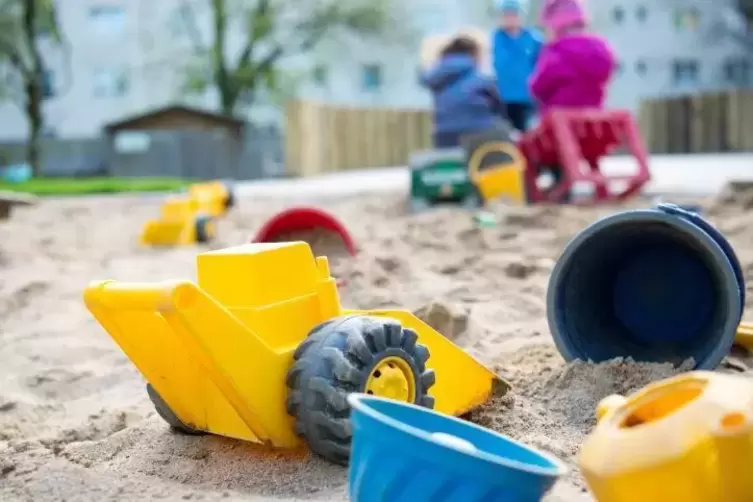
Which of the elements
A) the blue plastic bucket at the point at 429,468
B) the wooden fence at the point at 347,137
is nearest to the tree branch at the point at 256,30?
the wooden fence at the point at 347,137

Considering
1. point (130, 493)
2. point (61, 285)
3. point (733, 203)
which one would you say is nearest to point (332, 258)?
point (61, 285)

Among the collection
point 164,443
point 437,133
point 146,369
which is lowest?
point 164,443

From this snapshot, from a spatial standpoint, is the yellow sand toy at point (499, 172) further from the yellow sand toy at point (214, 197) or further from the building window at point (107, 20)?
the building window at point (107, 20)

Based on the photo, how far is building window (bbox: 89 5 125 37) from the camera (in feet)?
67.8

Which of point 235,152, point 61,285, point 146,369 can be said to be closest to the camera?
point 146,369

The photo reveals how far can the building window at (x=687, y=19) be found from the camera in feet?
67.1

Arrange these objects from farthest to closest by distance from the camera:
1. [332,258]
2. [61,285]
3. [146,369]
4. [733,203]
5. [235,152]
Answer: [235,152]
[733,203]
[61,285]
[332,258]
[146,369]

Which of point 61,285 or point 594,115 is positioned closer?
point 61,285

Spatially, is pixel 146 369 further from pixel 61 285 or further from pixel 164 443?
pixel 61 285

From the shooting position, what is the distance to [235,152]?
13.0 m

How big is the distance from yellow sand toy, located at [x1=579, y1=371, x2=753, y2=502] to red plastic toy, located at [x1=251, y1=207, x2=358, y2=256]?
2.02 m

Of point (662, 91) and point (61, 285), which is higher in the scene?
point (662, 91)

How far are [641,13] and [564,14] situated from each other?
15.3 m

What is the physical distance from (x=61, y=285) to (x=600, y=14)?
18755mm
